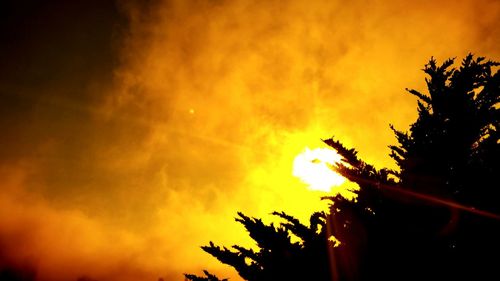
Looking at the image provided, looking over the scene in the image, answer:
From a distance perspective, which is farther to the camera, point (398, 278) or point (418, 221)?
point (418, 221)

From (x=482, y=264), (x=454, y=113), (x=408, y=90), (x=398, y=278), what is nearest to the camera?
(x=398, y=278)

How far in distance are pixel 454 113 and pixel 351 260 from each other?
4382 millimetres

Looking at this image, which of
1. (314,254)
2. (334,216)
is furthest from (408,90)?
(314,254)

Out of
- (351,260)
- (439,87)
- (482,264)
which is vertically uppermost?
(439,87)

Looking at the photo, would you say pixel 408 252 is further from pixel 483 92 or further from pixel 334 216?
pixel 483 92

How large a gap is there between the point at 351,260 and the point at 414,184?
1.58 meters

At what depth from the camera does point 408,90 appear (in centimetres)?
797

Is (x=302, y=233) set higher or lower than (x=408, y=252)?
higher

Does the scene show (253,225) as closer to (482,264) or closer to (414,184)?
(414,184)

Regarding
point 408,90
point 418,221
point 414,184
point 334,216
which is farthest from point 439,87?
point 334,216

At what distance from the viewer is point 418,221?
3822 millimetres

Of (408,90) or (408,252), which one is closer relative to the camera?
(408,252)

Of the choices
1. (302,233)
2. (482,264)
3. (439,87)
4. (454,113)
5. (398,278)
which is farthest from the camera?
(439,87)

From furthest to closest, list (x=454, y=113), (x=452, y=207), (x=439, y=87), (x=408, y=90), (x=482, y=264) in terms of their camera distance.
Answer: (x=408, y=90) → (x=439, y=87) → (x=454, y=113) → (x=452, y=207) → (x=482, y=264)
